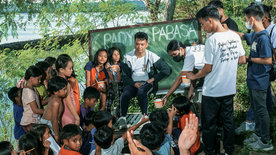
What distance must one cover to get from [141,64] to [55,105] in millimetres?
1811

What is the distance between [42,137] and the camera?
3.68 m

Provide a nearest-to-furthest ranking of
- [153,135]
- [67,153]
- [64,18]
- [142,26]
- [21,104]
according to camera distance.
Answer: [153,135] → [67,153] → [21,104] → [142,26] → [64,18]

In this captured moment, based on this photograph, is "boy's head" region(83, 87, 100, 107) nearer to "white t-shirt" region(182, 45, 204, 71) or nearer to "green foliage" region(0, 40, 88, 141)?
"white t-shirt" region(182, 45, 204, 71)

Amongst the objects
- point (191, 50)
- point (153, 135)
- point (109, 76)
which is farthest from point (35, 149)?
point (191, 50)

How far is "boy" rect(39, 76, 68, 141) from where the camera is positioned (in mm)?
3918

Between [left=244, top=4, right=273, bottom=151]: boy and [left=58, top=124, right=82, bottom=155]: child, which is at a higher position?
[left=244, top=4, right=273, bottom=151]: boy

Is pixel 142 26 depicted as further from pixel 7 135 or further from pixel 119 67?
pixel 7 135

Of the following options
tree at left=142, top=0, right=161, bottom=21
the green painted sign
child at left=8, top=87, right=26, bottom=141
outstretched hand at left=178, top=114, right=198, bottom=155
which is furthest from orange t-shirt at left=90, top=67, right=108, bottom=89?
tree at left=142, top=0, right=161, bottom=21

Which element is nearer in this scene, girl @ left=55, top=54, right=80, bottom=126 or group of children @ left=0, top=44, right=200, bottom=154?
group of children @ left=0, top=44, right=200, bottom=154

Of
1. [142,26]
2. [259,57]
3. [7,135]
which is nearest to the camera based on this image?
[259,57]

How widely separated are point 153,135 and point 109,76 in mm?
2435

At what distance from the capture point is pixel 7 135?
6551 millimetres

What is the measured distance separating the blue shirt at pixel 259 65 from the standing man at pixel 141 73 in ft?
5.20

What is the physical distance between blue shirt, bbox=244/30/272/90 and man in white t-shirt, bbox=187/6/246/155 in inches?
9.1
